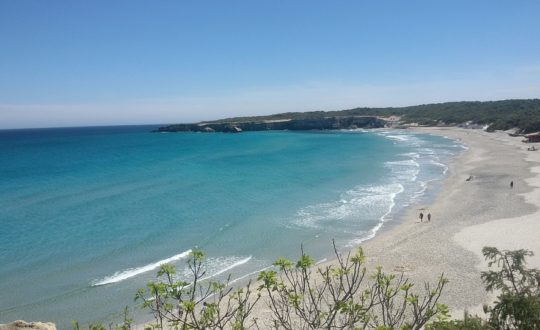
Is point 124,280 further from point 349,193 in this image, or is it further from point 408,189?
point 408,189

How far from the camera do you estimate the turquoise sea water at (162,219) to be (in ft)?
66.8

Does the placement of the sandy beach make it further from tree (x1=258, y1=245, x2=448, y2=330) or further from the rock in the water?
the rock in the water

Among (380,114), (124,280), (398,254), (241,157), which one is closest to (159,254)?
(124,280)

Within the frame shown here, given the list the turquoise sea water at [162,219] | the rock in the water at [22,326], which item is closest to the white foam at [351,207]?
the turquoise sea water at [162,219]

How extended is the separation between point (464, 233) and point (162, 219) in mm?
20157

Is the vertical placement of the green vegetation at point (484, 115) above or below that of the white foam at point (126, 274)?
above

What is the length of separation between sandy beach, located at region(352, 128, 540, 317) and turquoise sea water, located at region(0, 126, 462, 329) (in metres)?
2.23

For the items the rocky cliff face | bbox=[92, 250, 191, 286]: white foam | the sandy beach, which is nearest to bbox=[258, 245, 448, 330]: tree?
the sandy beach

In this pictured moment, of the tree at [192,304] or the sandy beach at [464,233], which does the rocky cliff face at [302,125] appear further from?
the tree at [192,304]

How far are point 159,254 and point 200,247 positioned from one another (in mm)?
2327

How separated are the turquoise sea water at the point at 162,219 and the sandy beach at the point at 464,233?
7.31ft

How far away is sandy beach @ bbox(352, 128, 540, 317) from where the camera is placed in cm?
1955

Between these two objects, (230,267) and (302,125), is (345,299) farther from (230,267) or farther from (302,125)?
(302,125)

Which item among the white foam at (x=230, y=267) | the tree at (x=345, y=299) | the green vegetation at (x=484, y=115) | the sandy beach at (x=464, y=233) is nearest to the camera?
the tree at (x=345, y=299)
